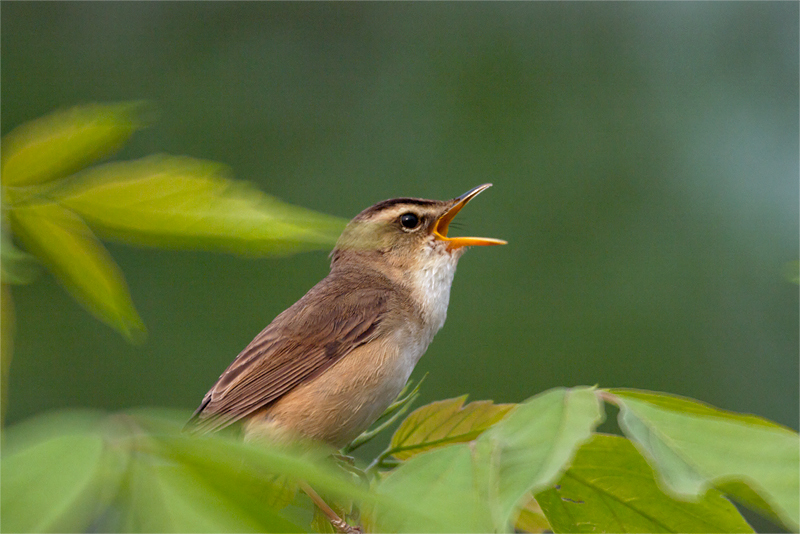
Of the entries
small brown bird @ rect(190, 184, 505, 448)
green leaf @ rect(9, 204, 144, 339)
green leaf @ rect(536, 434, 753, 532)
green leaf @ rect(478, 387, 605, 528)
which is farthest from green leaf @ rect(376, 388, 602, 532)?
small brown bird @ rect(190, 184, 505, 448)

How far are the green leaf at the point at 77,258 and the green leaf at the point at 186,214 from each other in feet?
0.12

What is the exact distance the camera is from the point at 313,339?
2.02 metres

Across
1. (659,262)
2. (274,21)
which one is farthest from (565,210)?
(274,21)

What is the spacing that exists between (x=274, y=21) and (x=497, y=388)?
475 centimetres

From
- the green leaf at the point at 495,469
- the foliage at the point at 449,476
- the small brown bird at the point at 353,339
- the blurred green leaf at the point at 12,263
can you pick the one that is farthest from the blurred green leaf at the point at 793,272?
the small brown bird at the point at 353,339

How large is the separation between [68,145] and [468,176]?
6.18 m

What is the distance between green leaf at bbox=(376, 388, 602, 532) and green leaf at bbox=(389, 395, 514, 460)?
49cm

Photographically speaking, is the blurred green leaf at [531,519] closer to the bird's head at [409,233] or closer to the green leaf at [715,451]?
the green leaf at [715,451]

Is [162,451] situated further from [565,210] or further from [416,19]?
[416,19]

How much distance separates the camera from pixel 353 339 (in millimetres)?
2016

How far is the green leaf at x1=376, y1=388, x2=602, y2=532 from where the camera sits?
0.62 meters

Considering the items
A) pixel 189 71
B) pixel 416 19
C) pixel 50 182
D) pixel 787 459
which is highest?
pixel 416 19

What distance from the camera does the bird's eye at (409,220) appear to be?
2416 mm

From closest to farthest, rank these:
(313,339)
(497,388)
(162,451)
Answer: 1. (162,451)
2. (313,339)
3. (497,388)
